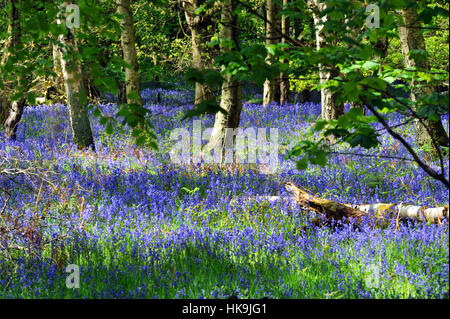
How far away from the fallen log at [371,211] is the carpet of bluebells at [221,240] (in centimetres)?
15

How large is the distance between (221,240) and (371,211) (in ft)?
6.16

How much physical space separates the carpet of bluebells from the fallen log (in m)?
0.15

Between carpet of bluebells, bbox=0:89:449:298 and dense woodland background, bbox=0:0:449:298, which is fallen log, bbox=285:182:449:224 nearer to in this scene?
dense woodland background, bbox=0:0:449:298

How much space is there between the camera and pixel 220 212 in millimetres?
6035

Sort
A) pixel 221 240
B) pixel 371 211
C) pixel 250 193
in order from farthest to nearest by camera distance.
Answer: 1. pixel 250 193
2. pixel 371 211
3. pixel 221 240

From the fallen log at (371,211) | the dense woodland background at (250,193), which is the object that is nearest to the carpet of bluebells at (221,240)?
the dense woodland background at (250,193)

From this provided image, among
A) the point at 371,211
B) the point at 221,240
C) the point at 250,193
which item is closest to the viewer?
the point at 221,240

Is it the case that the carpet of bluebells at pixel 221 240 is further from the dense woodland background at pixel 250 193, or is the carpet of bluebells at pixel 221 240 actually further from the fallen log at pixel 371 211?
the fallen log at pixel 371 211

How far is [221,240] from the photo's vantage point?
491 centimetres

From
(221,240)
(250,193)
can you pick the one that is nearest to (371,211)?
(250,193)

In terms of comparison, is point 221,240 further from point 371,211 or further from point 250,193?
point 371,211
